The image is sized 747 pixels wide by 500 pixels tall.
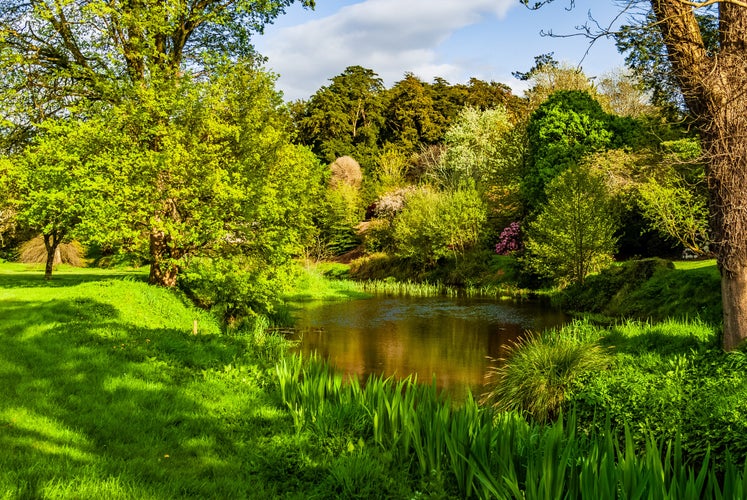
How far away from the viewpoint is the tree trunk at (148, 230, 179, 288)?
15008mm

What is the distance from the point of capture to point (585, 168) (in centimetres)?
2362

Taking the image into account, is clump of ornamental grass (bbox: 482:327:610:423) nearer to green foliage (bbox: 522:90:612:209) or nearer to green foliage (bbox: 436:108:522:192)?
green foliage (bbox: 522:90:612:209)

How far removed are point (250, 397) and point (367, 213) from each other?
144 feet

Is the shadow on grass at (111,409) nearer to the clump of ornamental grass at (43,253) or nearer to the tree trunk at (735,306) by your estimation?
the tree trunk at (735,306)

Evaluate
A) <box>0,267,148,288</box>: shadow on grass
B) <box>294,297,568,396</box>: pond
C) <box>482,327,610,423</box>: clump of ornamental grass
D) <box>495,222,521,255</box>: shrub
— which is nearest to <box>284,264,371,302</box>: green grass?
<box>294,297,568,396</box>: pond

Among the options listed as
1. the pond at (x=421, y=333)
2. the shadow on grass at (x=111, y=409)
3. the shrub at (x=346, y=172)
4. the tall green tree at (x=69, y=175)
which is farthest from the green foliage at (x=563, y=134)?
the shrub at (x=346, y=172)

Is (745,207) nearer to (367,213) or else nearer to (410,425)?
(410,425)

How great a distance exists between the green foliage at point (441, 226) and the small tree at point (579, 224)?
10.1 m

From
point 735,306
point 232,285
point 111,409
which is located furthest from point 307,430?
point 232,285

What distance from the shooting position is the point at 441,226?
34.5 meters

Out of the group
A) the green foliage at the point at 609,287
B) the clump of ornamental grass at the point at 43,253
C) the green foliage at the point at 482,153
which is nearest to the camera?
the green foliage at the point at 609,287

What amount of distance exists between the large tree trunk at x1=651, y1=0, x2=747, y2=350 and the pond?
500 centimetres

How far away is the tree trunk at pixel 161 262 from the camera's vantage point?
1501cm

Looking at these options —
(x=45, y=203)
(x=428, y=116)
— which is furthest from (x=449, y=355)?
(x=428, y=116)
